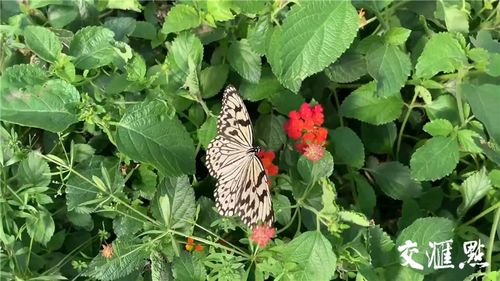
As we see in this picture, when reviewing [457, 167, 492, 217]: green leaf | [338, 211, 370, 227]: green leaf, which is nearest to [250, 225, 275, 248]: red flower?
[338, 211, 370, 227]: green leaf

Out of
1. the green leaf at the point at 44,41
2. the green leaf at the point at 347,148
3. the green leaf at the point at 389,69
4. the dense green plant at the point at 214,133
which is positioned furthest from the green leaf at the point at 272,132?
the green leaf at the point at 44,41

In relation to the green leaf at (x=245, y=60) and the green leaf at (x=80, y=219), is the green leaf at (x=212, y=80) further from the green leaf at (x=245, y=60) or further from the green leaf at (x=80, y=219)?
the green leaf at (x=80, y=219)

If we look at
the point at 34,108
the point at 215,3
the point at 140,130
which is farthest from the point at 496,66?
the point at 34,108

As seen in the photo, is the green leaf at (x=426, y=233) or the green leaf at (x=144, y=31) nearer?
the green leaf at (x=426, y=233)

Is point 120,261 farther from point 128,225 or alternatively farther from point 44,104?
point 44,104

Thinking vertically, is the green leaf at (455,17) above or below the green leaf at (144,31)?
above

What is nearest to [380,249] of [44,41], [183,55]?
[183,55]

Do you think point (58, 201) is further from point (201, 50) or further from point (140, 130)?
point (201, 50)
